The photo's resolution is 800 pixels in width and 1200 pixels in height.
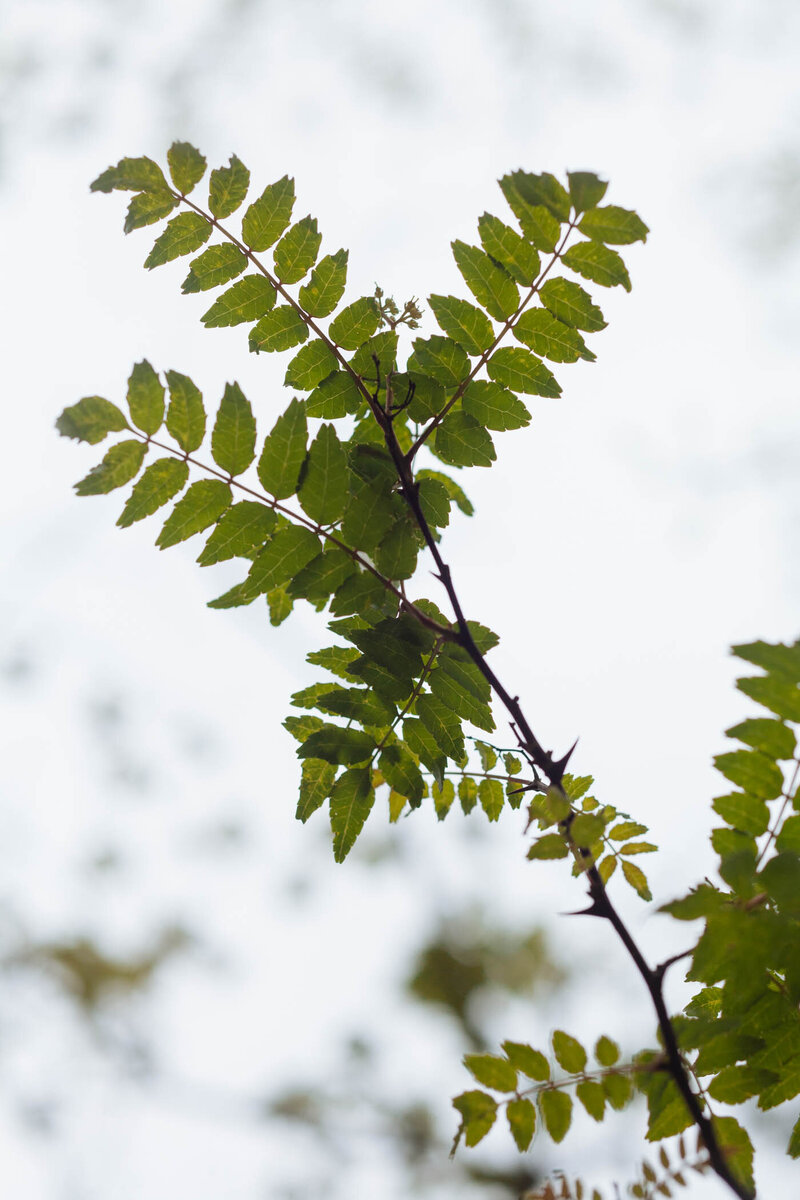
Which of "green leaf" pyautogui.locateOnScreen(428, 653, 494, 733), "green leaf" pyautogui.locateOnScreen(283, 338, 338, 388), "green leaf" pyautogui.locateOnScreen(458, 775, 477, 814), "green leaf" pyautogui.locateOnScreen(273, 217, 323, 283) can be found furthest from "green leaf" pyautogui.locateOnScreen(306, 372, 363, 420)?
"green leaf" pyautogui.locateOnScreen(458, 775, 477, 814)

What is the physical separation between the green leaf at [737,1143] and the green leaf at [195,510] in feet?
5.34

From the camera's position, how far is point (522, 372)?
2238 millimetres

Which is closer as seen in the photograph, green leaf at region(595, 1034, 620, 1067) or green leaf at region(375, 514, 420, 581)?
green leaf at region(595, 1034, 620, 1067)

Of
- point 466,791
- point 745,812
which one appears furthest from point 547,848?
point 466,791

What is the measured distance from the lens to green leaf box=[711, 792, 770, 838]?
1.61 meters

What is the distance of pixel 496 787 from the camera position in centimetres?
240

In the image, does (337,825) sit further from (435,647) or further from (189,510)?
(189,510)

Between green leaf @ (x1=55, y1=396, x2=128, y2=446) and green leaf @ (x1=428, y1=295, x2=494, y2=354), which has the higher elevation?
→ green leaf @ (x1=428, y1=295, x2=494, y2=354)

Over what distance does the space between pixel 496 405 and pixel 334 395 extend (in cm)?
45

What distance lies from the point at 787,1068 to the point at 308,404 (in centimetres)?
189

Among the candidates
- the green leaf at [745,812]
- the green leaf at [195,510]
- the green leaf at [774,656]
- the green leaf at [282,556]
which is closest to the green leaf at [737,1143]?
the green leaf at [745,812]

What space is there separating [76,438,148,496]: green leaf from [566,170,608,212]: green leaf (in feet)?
3.93

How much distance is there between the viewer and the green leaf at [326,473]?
185 cm

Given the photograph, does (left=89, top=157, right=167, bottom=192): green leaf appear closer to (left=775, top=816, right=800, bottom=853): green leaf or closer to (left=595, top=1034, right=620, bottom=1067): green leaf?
(left=775, top=816, right=800, bottom=853): green leaf
